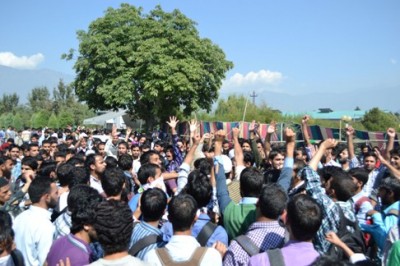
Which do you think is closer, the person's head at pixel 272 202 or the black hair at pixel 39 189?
the person's head at pixel 272 202

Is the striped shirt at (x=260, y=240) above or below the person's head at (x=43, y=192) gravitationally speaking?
below

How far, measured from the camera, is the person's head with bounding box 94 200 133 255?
8.33 ft

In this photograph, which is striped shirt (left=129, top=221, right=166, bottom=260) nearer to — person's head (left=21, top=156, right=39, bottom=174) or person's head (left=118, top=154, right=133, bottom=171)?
person's head (left=118, top=154, right=133, bottom=171)

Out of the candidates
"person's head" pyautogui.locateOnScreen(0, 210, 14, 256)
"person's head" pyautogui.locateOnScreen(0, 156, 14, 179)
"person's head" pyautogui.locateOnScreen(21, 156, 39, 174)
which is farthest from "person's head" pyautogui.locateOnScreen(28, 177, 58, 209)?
"person's head" pyautogui.locateOnScreen(0, 156, 14, 179)

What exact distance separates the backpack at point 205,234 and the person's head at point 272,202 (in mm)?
477

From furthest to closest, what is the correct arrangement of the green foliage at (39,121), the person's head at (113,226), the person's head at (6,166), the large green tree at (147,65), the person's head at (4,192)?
1. the green foliage at (39,121)
2. the large green tree at (147,65)
3. the person's head at (6,166)
4. the person's head at (4,192)
5. the person's head at (113,226)

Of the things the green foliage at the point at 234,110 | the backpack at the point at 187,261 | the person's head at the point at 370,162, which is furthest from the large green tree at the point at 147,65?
the backpack at the point at 187,261

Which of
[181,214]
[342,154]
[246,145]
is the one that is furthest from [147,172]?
[342,154]

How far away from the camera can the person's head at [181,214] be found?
2.95 m

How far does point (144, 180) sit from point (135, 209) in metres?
0.77

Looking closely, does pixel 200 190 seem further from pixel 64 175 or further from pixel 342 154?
pixel 342 154

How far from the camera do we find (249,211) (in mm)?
3496

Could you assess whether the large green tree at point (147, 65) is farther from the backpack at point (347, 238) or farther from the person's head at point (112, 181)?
the backpack at point (347, 238)

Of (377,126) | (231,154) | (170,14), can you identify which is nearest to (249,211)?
(231,154)
